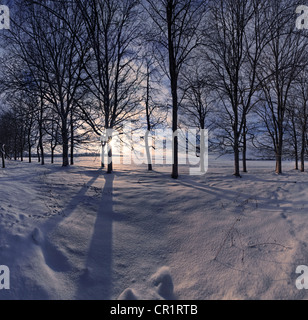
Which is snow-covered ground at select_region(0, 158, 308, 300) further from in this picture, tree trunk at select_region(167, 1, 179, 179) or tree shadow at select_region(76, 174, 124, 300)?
tree trunk at select_region(167, 1, 179, 179)

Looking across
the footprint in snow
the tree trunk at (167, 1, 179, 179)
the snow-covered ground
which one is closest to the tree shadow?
the snow-covered ground

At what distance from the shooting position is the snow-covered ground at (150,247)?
87.4 inches

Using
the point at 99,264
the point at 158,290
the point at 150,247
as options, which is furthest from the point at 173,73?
the point at 158,290

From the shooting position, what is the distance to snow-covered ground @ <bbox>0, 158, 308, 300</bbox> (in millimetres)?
2221

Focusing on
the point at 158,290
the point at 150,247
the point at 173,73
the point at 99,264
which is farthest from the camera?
the point at 173,73

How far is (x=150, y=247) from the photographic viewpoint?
10.3 feet

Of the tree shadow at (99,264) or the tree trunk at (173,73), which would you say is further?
the tree trunk at (173,73)

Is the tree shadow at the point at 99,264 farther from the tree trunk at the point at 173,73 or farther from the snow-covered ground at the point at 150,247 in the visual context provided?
the tree trunk at the point at 173,73

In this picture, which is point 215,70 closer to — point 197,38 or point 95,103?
point 197,38

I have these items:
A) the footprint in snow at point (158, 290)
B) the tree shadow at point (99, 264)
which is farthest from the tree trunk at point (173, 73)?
the footprint in snow at point (158, 290)

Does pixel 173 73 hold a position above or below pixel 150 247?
above

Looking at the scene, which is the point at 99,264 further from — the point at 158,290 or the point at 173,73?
the point at 173,73

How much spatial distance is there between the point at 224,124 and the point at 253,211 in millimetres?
10483

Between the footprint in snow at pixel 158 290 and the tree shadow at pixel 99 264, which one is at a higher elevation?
the tree shadow at pixel 99 264
